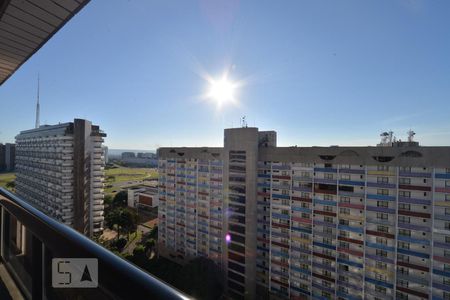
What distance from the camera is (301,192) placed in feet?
46.1

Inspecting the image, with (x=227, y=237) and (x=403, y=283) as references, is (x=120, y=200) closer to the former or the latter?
(x=227, y=237)

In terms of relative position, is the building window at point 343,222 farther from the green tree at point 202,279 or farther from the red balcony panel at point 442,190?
the green tree at point 202,279

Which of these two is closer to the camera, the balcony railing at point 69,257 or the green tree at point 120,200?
the balcony railing at point 69,257

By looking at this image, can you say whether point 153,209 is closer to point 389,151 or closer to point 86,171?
point 86,171

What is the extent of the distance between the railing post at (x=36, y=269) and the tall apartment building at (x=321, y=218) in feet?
45.1

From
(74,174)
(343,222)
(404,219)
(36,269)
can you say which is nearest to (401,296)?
(404,219)

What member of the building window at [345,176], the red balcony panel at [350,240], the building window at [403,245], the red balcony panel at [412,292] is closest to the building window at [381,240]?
the building window at [403,245]

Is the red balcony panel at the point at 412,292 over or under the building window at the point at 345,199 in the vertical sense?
under

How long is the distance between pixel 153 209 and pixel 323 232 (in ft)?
83.2

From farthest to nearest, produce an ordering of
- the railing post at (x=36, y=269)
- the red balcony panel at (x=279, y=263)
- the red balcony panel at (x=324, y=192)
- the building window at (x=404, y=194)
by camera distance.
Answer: the red balcony panel at (x=279, y=263)
the red balcony panel at (x=324, y=192)
the building window at (x=404, y=194)
the railing post at (x=36, y=269)

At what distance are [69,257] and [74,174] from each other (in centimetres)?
2606

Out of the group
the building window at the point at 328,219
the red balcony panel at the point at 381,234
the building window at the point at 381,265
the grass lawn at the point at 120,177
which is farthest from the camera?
the grass lawn at the point at 120,177

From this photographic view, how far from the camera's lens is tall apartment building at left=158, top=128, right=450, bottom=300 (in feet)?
36.1

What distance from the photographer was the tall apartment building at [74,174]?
2223cm
